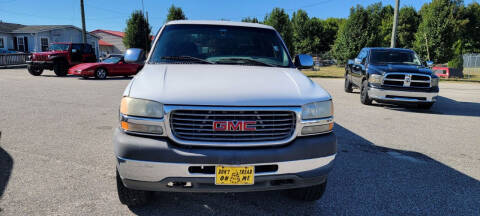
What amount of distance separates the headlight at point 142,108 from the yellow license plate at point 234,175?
24.0 inches

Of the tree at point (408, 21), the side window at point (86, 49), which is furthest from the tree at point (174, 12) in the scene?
the tree at point (408, 21)

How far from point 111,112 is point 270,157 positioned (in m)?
6.38

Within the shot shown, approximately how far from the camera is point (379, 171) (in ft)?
13.8

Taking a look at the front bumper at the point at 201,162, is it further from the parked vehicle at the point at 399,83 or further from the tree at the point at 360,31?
the tree at the point at 360,31

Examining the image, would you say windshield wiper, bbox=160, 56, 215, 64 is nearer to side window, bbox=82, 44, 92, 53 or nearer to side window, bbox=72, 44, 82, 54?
side window, bbox=72, 44, 82, 54

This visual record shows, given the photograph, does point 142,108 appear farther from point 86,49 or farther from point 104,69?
point 86,49

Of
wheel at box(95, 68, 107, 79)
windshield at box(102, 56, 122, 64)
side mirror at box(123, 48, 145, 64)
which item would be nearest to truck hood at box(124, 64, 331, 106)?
side mirror at box(123, 48, 145, 64)

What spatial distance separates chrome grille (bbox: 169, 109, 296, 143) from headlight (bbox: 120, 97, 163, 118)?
0.37ft

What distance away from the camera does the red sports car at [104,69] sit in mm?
17078

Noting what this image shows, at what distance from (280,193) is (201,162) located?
53.2 inches

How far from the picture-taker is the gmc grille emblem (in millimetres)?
2492

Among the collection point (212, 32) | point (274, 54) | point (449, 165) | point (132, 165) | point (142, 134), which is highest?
point (212, 32)

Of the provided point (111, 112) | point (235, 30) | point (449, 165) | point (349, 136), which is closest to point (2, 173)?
point (235, 30)

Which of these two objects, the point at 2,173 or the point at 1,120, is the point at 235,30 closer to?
the point at 2,173
